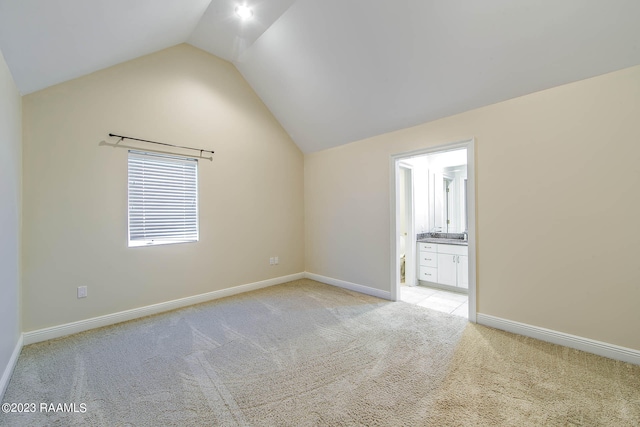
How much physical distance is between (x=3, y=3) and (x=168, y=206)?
2148 millimetres

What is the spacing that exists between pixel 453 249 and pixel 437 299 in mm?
868

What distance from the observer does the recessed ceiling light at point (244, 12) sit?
2.74 m

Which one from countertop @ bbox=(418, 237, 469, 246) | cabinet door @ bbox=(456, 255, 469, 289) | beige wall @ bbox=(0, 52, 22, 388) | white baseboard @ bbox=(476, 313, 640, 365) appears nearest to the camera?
beige wall @ bbox=(0, 52, 22, 388)

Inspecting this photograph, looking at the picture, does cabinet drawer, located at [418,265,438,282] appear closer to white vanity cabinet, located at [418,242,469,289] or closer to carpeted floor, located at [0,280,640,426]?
white vanity cabinet, located at [418,242,469,289]

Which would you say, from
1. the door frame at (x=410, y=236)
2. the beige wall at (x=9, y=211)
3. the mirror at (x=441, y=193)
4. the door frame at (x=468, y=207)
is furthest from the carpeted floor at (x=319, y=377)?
the mirror at (x=441, y=193)

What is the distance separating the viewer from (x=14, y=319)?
216 cm

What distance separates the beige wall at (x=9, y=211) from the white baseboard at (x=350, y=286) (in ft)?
11.4

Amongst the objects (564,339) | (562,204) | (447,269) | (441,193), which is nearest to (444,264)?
(447,269)

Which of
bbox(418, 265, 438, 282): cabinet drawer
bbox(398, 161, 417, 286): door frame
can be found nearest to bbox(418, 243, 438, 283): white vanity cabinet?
bbox(418, 265, 438, 282): cabinet drawer

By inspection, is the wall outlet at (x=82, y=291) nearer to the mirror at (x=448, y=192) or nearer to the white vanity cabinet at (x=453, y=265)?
the white vanity cabinet at (x=453, y=265)

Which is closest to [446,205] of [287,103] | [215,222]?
[287,103]

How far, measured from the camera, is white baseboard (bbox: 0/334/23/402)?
1.74 metres

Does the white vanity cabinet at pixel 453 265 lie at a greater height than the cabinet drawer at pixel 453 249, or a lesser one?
lesser

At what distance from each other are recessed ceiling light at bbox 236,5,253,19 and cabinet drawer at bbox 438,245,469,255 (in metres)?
4.05
